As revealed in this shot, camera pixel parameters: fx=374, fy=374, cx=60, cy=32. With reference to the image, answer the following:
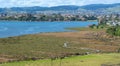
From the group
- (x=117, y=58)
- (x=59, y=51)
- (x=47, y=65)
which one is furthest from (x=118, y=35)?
(x=47, y=65)

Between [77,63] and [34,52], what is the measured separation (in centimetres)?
1797

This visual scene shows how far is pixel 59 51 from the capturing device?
64.8 metres

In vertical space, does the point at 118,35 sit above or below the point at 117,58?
below

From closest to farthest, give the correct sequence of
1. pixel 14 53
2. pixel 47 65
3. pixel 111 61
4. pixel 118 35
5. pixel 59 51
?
pixel 47 65 < pixel 111 61 < pixel 14 53 < pixel 59 51 < pixel 118 35

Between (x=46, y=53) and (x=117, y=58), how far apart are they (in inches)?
624

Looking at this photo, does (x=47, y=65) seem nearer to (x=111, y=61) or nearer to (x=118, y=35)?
(x=111, y=61)

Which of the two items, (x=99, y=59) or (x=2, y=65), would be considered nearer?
(x=2, y=65)

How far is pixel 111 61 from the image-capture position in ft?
153

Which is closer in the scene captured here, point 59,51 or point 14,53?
point 14,53

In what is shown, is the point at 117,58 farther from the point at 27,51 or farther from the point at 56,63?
the point at 27,51

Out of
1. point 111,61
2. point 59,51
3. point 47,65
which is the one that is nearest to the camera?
point 47,65

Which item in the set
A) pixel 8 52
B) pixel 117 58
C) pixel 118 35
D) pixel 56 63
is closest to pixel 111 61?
pixel 117 58

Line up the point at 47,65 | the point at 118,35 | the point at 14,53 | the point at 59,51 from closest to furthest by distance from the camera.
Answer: the point at 47,65
the point at 14,53
the point at 59,51
the point at 118,35

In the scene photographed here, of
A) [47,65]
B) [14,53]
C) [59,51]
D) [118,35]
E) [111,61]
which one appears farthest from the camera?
[118,35]
